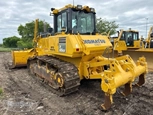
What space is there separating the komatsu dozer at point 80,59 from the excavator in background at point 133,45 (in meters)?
4.14

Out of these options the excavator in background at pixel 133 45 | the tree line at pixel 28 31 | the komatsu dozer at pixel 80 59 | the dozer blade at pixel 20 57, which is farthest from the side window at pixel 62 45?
the tree line at pixel 28 31

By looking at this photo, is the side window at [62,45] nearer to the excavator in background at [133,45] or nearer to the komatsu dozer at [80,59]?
the komatsu dozer at [80,59]

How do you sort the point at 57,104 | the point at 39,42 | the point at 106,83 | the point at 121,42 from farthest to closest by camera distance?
1. the point at 121,42
2. the point at 39,42
3. the point at 57,104
4. the point at 106,83

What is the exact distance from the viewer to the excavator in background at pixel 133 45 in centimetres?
991

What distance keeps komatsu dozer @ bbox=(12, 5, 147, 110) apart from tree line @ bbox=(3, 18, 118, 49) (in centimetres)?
2413

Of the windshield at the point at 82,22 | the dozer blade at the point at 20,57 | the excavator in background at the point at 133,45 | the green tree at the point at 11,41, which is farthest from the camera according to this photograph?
the green tree at the point at 11,41

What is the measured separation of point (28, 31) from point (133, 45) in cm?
3054

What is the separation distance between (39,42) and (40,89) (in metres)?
2.59

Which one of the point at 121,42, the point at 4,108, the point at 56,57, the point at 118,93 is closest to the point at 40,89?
the point at 56,57

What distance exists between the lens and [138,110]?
4426 mm

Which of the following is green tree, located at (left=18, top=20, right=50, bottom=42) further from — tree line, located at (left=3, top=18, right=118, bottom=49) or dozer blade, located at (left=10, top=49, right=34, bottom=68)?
dozer blade, located at (left=10, top=49, right=34, bottom=68)

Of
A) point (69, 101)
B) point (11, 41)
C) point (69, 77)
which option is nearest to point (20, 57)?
point (69, 77)

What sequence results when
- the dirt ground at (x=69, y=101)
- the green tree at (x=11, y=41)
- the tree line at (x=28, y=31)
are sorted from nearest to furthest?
Result: 1. the dirt ground at (x=69, y=101)
2. the tree line at (x=28, y=31)
3. the green tree at (x=11, y=41)

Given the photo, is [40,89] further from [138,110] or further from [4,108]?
[138,110]
